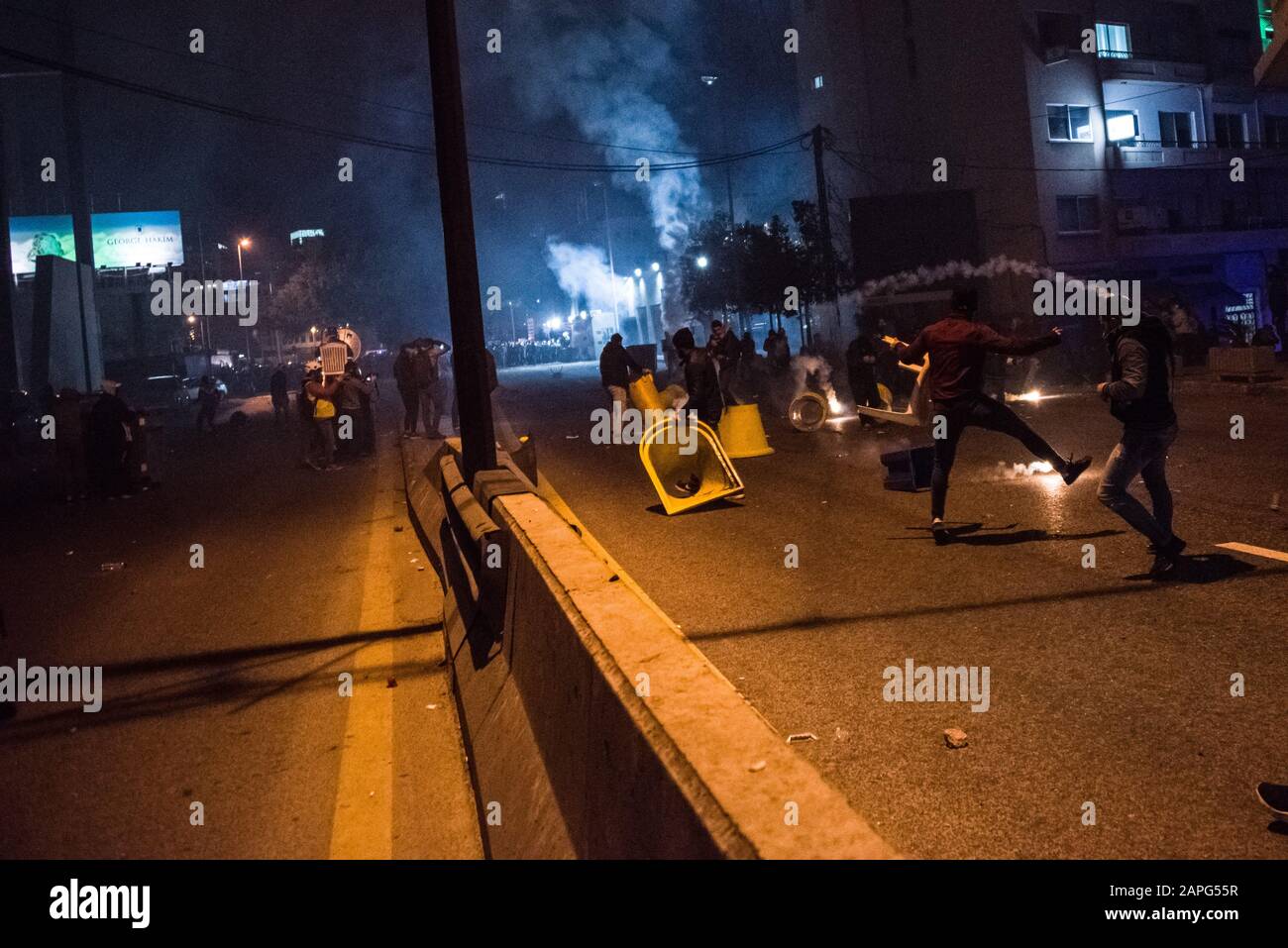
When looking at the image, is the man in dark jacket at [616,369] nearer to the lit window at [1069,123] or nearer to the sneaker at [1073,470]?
the sneaker at [1073,470]

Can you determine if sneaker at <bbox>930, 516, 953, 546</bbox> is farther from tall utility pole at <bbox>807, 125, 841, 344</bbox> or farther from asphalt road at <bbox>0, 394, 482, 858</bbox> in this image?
tall utility pole at <bbox>807, 125, 841, 344</bbox>

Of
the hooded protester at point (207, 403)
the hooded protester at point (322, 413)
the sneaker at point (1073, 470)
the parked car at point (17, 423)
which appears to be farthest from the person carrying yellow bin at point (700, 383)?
the parked car at point (17, 423)

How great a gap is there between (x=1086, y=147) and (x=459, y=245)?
134 ft

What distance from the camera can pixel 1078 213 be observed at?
45.0m

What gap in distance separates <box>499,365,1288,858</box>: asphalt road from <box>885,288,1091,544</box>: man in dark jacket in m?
0.48

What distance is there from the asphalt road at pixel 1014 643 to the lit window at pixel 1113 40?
3812 cm

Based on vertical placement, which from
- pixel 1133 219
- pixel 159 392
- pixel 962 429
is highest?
pixel 1133 219

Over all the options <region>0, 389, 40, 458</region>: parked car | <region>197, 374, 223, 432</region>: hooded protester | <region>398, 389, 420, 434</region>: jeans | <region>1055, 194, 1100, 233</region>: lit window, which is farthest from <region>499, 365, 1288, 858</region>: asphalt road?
<region>1055, 194, 1100, 233</region>: lit window

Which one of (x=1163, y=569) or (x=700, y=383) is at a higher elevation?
(x=700, y=383)

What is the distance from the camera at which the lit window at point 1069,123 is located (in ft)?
147

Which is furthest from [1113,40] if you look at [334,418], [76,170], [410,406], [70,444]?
[70,444]

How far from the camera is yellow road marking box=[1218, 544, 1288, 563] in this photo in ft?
24.4

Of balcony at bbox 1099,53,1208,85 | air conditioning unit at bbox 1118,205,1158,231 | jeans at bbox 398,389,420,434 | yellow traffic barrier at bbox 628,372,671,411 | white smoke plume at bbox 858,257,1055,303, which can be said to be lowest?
yellow traffic barrier at bbox 628,372,671,411

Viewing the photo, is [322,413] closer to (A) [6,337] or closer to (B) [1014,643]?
(B) [1014,643]
